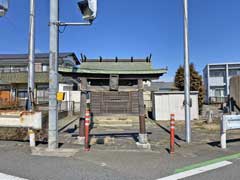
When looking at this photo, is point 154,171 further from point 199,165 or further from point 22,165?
point 22,165

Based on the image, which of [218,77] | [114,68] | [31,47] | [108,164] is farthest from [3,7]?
[218,77]

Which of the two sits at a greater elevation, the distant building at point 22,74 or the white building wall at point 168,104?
the distant building at point 22,74

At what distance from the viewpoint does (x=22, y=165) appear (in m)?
5.23

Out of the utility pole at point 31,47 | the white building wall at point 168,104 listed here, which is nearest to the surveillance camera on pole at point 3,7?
the utility pole at point 31,47

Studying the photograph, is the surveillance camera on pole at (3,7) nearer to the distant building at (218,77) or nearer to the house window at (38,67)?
the house window at (38,67)

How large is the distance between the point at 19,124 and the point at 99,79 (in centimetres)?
338

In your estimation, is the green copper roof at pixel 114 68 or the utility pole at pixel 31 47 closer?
the green copper roof at pixel 114 68

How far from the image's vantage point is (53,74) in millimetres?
6871

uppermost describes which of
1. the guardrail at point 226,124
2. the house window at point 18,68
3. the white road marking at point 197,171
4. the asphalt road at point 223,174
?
the house window at point 18,68

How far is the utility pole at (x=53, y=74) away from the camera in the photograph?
676cm

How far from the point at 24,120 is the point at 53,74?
1.87 meters

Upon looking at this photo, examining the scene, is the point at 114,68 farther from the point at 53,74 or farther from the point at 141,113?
the point at 53,74

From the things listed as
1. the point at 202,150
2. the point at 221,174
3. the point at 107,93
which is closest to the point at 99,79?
the point at 107,93

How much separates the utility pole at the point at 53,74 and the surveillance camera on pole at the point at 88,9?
0.95 metres
